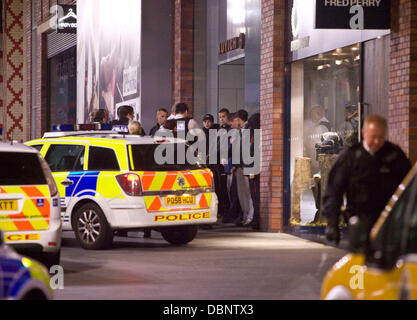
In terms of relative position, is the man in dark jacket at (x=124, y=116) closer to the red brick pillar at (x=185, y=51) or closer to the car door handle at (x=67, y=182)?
the red brick pillar at (x=185, y=51)

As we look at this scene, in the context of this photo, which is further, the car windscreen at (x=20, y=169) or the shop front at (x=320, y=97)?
the shop front at (x=320, y=97)

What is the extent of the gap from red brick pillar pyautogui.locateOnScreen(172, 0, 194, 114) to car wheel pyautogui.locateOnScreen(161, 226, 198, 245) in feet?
22.0

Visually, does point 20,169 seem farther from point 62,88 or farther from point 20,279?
point 62,88

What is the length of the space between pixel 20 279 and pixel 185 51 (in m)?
16.8

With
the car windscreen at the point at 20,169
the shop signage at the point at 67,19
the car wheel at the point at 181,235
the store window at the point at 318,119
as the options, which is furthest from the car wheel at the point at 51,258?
the shop signage at the point at 67,19

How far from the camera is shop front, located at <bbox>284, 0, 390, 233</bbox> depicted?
1505 cm

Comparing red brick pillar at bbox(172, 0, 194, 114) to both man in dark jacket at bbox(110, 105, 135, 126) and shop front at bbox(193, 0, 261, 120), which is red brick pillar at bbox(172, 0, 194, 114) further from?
man in dark jacket at bbox(110, 105, 135, 126)

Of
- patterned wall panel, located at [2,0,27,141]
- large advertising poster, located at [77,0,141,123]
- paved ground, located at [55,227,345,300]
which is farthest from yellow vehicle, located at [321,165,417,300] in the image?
patterned wall panel, located at [2,0,27,141]

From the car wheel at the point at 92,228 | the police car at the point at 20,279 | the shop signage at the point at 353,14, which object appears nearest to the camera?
the police car at the point at 20,279

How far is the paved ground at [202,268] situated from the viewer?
35.1ft

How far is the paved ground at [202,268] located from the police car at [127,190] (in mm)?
391

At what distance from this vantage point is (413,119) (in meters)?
13.6

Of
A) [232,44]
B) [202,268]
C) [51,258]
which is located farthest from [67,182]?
[232,44]
